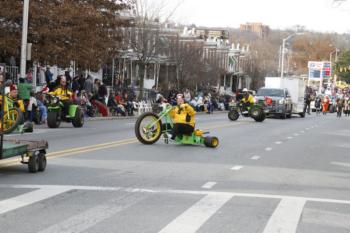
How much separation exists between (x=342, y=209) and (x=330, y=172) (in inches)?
186

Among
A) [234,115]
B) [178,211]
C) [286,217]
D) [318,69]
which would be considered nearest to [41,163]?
[178,211]

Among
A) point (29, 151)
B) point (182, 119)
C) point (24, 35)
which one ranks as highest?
point (24, 35)

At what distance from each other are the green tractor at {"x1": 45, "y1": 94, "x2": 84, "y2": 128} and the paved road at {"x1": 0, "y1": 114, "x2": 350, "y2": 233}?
5.19 meters

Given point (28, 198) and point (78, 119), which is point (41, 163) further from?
point (78, 119)

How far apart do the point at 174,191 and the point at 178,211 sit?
5.21 ft

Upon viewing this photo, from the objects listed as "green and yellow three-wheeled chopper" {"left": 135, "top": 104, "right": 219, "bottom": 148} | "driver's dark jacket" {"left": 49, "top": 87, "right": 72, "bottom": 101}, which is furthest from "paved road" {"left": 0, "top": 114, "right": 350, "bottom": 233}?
"driver's dark jacket" {"left": 49, "top": 87, "right": 72, "bottom": 101}

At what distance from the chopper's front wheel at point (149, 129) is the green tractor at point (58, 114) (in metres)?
5.84

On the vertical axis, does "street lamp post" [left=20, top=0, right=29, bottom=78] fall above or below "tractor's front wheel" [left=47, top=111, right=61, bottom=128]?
above

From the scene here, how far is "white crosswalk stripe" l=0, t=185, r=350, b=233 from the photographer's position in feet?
24.1

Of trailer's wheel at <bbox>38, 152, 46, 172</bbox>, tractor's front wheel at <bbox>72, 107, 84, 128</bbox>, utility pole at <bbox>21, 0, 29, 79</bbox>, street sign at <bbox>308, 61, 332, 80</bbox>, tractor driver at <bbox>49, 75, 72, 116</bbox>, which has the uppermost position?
street sign at <bbox>308, 61, 332, 80</bbox>

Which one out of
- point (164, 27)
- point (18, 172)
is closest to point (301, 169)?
point (18, 172)

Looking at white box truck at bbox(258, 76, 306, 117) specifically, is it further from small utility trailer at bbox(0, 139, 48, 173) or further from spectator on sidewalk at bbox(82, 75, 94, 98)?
small utility trailer at bbox(0, 139, 48, 173)

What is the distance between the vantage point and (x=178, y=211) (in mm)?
8250

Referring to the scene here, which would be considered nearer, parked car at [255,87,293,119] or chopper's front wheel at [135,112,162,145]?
chopper's front wheel at [135,112,162,145]
